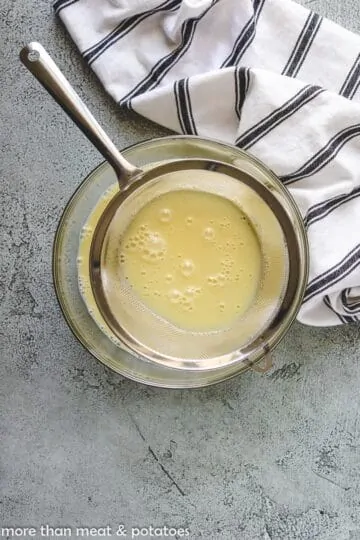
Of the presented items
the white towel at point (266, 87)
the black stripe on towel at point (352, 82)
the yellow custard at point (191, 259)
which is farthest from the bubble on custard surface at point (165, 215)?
the black stripe on towel at point (352, 82)

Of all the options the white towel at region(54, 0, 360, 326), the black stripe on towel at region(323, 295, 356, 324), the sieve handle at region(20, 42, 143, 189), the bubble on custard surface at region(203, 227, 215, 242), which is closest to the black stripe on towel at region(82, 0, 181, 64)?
the white towel at region(54, 0, 360, 326)

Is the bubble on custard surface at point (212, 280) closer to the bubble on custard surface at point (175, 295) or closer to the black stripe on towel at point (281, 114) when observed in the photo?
the bubble on custard surface at point (175, 295)

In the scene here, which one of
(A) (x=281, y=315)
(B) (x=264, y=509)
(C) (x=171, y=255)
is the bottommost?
(B) (x=264, y=509)

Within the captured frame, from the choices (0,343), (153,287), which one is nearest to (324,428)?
(153,287)

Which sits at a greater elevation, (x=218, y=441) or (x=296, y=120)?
(x=296, y=120)

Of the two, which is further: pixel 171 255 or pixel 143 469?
pixel 143 469

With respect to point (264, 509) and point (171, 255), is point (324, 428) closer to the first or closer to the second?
point (264, 509)

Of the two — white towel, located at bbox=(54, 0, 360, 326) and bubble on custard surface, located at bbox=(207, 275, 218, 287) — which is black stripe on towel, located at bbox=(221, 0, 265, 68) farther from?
bubble on custard surface, located at bbox=(207, 275, 218, 287)
